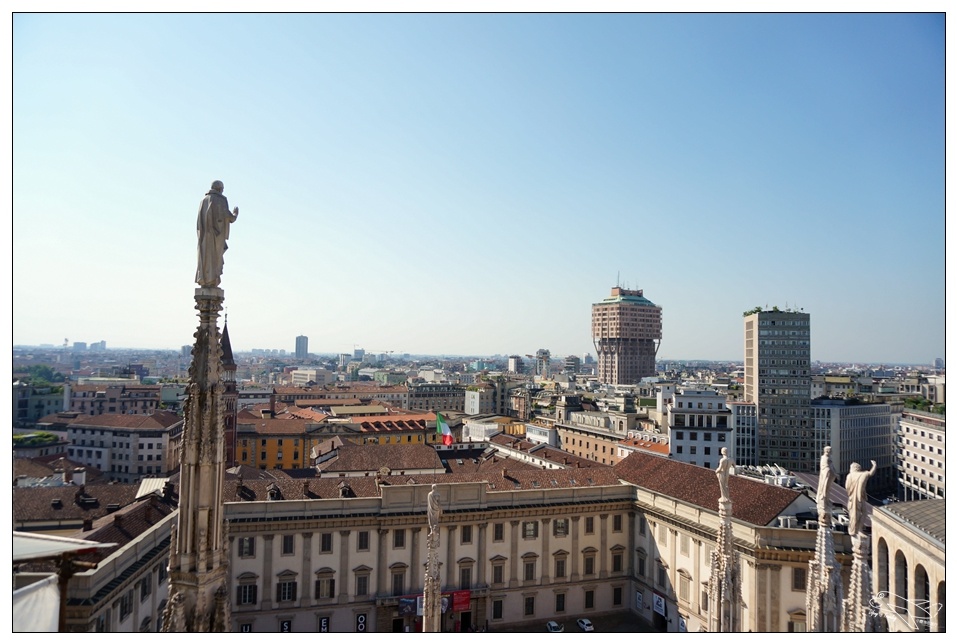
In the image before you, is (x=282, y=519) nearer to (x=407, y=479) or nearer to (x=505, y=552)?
(x=407, y=479)

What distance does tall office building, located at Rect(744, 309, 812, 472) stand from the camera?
219ft

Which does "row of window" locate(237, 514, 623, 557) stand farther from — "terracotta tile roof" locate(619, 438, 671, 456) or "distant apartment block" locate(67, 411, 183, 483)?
"distant apartment block" locate(67, 411, 183, 483)

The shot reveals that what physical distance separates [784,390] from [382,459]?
48893 millimetres

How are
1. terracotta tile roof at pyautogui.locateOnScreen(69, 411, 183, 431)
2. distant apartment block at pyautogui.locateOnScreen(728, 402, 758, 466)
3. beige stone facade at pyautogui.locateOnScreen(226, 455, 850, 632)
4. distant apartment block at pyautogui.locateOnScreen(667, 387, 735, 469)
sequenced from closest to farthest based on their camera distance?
beige stone facade at pyautogui.locateOnScreen(226, 455, 850, 632)
distant apartment block at pyautogui.locateOnScreen(667, 387, 735, 469)
terracotta tile roof at pyautogui.locateOnScreen(69, 411, 183, 431)
distant apartment block at pyautogui.locateOnScreen(728, 402, 758, 466)

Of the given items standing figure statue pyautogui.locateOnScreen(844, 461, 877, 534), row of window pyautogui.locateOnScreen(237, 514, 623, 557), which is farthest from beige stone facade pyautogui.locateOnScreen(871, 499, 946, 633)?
row of window pyautogui.locateOnScreen(237, 514, 623, 557)

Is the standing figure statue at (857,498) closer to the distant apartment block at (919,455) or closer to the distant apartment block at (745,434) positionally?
the distant apartment block at (919,455)

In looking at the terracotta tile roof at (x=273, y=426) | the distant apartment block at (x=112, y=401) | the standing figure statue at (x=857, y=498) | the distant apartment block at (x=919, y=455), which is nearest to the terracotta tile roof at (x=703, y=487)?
the standing figure statue at (x=857, y=498)

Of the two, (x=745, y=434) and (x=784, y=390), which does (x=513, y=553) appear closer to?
(x=745, y=434)

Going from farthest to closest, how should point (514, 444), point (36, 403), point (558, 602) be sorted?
point (36, 403) → point (514, 444) → point (558, 602)

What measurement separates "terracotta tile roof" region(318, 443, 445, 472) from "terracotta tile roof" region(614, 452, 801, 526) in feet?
32.3

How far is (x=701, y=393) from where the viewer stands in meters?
48.1

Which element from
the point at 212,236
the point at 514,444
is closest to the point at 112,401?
the point at 514,444

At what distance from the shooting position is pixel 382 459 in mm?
35219

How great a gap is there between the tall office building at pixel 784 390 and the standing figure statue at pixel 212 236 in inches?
2742
